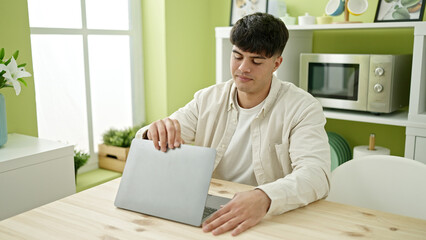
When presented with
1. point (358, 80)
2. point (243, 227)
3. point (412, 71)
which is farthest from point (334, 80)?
point (243, 227)

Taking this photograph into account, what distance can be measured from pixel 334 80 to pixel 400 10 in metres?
0.49

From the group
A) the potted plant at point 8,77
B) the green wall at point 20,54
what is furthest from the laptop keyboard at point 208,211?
the green wall at point 20,54

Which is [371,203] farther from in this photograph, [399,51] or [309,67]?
[399,51]

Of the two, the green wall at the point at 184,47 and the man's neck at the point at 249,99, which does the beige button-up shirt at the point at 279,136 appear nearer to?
the man's neck at the point at 249,99

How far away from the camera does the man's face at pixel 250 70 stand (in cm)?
150

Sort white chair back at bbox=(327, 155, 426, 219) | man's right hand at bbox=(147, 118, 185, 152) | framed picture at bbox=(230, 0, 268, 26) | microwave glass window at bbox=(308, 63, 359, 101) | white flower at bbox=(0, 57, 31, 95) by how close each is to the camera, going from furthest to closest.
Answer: framed picture at bbox=(230, 0, 268, 26)
microwave glass window at bbox=(308, 63, 359, 101)
white flower at bbox=(0, 57, 31, 95)
white chair back at bbox=(327, 155, 426, 219)
man's right hand at bbox=(147, 118, 185, 152)

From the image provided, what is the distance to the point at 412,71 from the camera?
7.00 ft

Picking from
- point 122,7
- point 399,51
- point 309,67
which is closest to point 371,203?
point 309,67

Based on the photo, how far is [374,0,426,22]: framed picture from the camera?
7.21 ft

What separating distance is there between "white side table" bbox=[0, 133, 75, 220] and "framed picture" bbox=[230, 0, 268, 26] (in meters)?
1.53

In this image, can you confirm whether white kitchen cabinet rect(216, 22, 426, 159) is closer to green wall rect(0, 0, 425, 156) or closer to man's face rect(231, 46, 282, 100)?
green wall rect(0, 0, 425, 156)

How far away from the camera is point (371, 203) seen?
1363 mm

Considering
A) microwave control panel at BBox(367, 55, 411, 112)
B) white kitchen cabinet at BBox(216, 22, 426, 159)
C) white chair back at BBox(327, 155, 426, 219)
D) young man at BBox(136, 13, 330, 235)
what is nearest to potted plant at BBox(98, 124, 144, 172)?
white kitchen cabinet at BBox(216, 22, 426, 159)

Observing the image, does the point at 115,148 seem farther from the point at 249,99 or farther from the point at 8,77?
the point at 249,99
